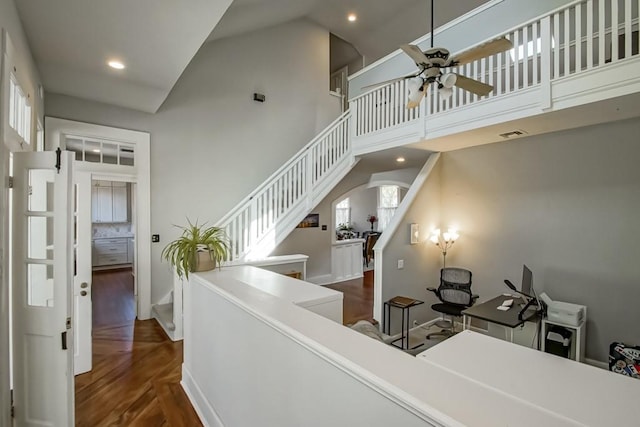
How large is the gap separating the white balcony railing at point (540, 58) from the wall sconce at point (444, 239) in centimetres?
188

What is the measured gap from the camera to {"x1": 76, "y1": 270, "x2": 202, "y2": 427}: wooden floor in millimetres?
2479

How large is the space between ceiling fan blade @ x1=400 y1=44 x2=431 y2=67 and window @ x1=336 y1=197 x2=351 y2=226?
7829 mm

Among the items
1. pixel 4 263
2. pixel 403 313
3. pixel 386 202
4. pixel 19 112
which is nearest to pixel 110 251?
pixel 19 112

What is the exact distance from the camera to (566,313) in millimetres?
3408

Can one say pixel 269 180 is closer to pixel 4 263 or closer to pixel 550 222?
pixel 4 263

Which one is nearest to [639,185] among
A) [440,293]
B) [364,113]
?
[440,293]

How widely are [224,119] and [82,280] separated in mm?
3433

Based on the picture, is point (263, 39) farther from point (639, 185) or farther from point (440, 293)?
point (639, 185)

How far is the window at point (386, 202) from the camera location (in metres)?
10.7

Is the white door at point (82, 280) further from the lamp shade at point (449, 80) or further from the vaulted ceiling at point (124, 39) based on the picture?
the lamp shade at point (449, 80)

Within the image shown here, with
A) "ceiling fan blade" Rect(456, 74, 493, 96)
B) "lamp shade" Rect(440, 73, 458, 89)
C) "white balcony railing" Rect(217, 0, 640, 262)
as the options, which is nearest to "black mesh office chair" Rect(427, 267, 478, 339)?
"white balcony railing" Rect(217, 0, 640, 262)

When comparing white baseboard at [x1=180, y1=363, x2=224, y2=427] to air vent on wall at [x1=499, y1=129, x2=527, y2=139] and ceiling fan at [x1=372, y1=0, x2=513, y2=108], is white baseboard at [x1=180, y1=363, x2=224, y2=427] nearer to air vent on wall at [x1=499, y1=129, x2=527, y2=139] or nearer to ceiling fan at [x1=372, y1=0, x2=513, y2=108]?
ceiling fan at [x1=372, y1=0, x2=513, y2=108]

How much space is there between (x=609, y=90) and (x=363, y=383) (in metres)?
3.49

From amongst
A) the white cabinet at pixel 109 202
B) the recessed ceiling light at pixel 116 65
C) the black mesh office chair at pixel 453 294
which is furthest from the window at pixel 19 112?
the white cabinet at pixel 109 202
